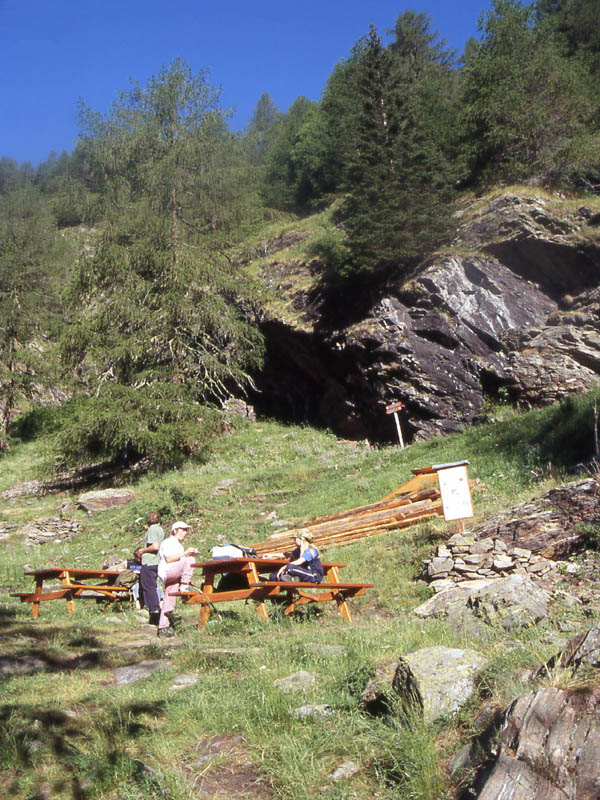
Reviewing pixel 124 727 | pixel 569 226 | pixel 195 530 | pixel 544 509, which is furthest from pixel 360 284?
pixel 124 727

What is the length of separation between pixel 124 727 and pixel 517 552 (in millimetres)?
5489

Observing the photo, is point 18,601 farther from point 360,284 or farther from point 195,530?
point 360,284

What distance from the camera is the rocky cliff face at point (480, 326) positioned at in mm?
22062

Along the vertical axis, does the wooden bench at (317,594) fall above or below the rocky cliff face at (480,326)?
below

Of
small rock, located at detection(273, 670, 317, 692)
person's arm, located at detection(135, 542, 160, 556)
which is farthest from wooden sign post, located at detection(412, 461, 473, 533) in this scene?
small rock, located at detection(273, 670, 317, 692)

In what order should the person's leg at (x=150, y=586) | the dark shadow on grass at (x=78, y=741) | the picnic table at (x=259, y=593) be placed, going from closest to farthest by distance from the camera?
the dark shadow on grass at (x=78, y=741) < the picnic table at (x=259, y=593) < the person's leg at (x=150, y=586)

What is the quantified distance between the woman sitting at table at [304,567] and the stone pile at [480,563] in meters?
1.44

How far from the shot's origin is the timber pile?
11855mm

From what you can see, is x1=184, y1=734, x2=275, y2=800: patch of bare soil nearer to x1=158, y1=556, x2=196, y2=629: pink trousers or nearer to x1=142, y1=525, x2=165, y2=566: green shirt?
x1=158, y1=556, x2=196, y2=629: pink trousers

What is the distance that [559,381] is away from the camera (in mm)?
20938

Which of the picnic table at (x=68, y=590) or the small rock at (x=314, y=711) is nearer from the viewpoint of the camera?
the small rock at (x=314, y=711)

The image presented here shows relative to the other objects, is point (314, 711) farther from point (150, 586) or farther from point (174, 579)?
point (150, 586)

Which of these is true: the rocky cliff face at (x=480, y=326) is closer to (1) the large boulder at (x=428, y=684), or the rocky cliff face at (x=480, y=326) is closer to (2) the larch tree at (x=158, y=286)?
(2) the larch tree at (x=158, y=286)

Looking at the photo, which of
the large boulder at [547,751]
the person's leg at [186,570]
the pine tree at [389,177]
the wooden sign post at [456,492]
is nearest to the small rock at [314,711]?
the large boulder at [547,751]
